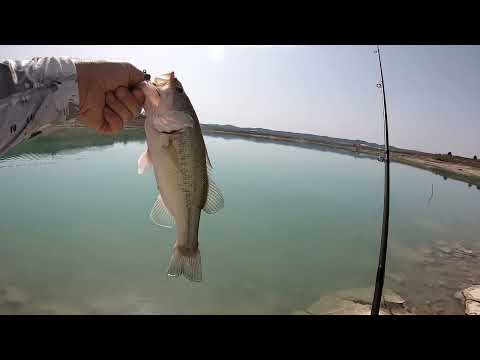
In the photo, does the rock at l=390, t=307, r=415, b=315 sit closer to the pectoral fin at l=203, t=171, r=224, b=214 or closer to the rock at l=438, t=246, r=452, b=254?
the rock at l=438, t=246, r=452, b=254

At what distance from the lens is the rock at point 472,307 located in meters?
6.47

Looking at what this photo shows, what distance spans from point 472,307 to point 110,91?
334 inches

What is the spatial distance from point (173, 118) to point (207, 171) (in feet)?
1.33

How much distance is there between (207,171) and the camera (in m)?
1.90

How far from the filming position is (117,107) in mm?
1877

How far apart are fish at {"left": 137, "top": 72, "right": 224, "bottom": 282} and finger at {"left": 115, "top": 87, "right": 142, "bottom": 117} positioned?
10 centimetres

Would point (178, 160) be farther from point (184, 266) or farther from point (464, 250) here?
point (464, 250)

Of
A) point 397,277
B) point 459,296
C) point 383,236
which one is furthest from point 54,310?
point 459,296

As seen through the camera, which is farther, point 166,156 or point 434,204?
point 434,204

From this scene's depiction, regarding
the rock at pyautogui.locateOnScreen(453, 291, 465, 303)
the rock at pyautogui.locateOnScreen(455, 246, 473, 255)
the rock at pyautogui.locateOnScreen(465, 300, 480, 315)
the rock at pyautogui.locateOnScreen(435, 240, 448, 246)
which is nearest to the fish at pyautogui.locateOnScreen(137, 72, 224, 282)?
the rock at pyautogui.locateOnScreen(465, 300, 480, 315)

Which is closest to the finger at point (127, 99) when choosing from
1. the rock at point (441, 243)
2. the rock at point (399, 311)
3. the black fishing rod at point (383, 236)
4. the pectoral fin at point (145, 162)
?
the pectoral fin at point (145, 162)

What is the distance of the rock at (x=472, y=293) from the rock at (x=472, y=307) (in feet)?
0.74
